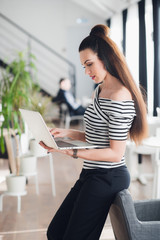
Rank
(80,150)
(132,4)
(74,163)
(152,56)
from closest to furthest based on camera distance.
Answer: (80,150) → (74,163) → (152,56) → (132,4)

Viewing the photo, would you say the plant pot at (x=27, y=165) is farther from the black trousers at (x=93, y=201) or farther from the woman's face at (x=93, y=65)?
the woman's face at (x=93, y=65)

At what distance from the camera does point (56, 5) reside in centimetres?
1119

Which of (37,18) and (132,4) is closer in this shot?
(132,4)

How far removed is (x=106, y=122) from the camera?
1.70 meters

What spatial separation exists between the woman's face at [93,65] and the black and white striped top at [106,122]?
11 centimetres

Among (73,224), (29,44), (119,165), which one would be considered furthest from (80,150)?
(29,44)

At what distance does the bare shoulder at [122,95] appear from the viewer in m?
1.67

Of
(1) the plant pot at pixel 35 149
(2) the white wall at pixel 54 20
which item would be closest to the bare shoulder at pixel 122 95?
(1) the plant pot at pixel 35 149

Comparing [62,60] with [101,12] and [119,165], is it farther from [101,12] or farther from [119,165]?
[119,165]

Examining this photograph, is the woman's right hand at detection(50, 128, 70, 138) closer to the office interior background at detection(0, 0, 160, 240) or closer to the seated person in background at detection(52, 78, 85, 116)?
the seated person in background at detection(52, 78, 85, 116)

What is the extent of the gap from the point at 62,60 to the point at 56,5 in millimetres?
1682

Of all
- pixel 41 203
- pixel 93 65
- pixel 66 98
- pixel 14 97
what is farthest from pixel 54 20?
pixel 93 65

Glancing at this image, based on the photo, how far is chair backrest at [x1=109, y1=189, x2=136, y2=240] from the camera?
1.71 meters

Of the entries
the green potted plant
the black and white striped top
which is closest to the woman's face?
the black and white striped top
